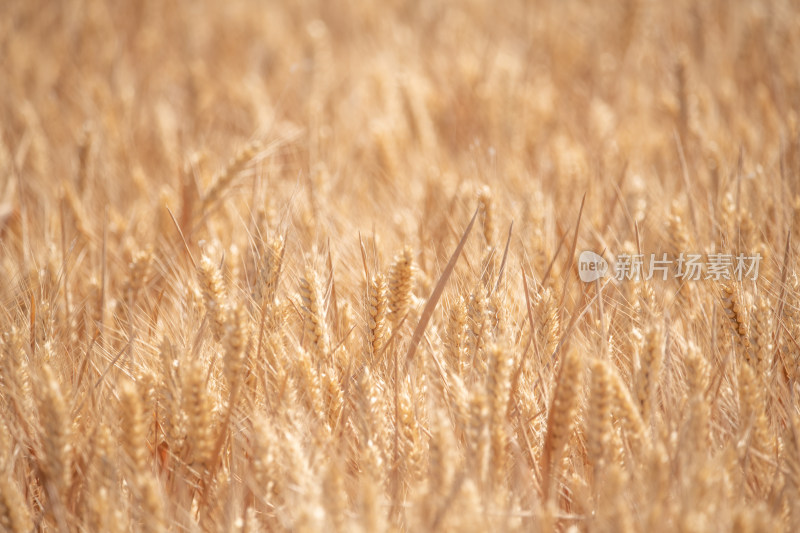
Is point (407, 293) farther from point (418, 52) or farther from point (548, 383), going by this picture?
point (418, 52)

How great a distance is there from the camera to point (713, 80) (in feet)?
8.21

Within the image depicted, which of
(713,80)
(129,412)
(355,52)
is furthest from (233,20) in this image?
(129,412)

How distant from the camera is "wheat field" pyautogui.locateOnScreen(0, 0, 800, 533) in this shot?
86 centimetres

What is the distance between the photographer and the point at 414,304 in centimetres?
122
